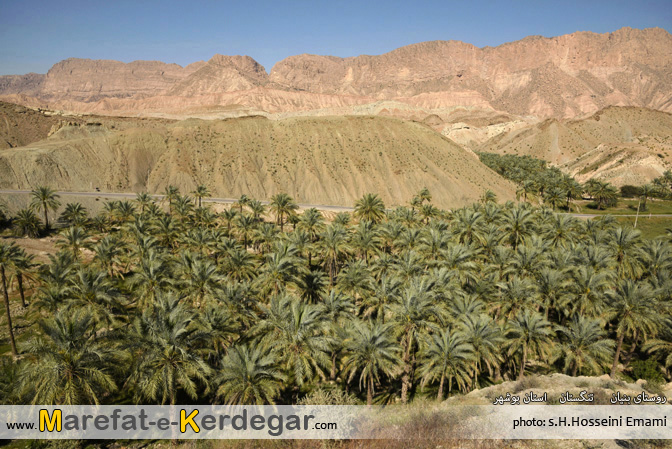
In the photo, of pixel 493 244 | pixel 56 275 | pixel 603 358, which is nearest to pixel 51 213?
pixel 56 275

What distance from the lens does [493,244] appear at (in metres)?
36.1

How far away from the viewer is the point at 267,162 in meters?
88.9

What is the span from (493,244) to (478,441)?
975 inches

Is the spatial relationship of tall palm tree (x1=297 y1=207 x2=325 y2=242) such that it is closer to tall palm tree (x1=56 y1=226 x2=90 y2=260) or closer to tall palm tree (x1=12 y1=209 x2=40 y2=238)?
tall palm tree (x1=56 y1=226 x2=90 y2=260)

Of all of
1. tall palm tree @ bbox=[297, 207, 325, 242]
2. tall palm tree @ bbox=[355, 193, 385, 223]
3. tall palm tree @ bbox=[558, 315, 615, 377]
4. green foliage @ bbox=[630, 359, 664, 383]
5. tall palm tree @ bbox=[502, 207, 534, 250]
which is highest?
tall palm tree @ bbox=[355, 193, 385, 223]

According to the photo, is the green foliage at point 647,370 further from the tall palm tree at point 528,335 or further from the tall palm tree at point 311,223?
the tall palm tree at point 311,223

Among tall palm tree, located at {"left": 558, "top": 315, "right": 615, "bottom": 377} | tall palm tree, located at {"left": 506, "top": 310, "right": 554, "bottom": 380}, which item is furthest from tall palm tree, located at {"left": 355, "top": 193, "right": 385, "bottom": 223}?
tall palm tree, located at {"left": 558, "top": 315, "right": 615, "bottom": 377}

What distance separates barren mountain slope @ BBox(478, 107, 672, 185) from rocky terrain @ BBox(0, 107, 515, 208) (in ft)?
150

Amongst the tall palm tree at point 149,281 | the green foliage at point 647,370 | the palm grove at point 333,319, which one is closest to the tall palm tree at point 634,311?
the palm grove at point 333,319

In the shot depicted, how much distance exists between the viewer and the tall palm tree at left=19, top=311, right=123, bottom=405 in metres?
17.0

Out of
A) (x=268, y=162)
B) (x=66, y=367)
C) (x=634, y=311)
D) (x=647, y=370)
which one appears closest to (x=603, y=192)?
(x=647, y=370)

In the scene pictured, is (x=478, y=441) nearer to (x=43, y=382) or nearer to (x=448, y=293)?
(x=448, y=293)

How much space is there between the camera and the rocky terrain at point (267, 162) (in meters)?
77.6

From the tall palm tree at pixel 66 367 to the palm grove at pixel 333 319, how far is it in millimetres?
78
